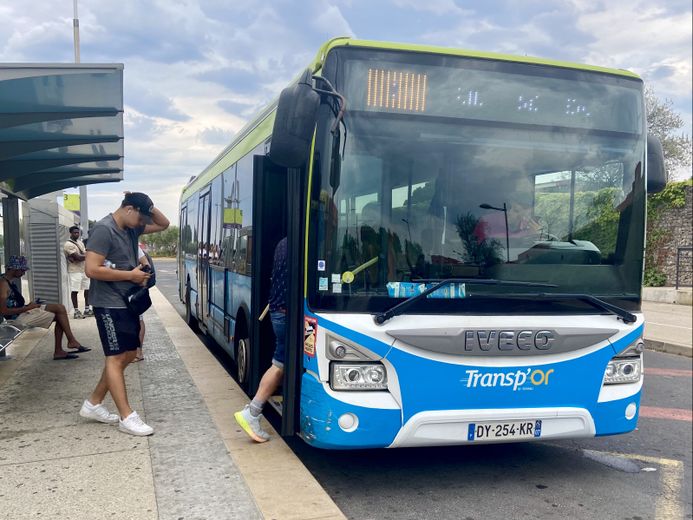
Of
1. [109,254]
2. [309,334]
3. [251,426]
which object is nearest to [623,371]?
[309,334]

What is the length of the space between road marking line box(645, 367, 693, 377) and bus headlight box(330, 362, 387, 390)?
6.40m

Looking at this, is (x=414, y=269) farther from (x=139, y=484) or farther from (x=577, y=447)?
(x=577, y=447)

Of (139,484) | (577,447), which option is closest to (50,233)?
(139,484)

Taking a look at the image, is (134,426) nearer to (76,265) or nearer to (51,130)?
(51,130)

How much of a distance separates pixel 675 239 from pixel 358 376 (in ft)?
61.6

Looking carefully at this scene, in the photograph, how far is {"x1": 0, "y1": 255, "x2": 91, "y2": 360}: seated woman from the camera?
6777 mm

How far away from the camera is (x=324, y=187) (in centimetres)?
393

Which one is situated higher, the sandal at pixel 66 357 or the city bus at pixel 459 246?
the city bus at pixel 459 246

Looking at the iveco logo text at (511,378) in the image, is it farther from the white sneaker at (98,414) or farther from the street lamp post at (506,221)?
the white sneaker at (98,414)

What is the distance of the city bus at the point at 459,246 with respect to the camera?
387cm

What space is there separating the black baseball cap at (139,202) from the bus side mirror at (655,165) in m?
3.96

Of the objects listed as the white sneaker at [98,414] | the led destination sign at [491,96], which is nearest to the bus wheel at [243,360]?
the white sneaker at [98,414]

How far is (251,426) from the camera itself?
15.2 ft

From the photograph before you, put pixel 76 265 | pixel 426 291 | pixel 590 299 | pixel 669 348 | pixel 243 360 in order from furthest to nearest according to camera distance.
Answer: pixel 76 265
pixel 669 348
pixel 243 360
pixel 590 299
pixel 426 291
